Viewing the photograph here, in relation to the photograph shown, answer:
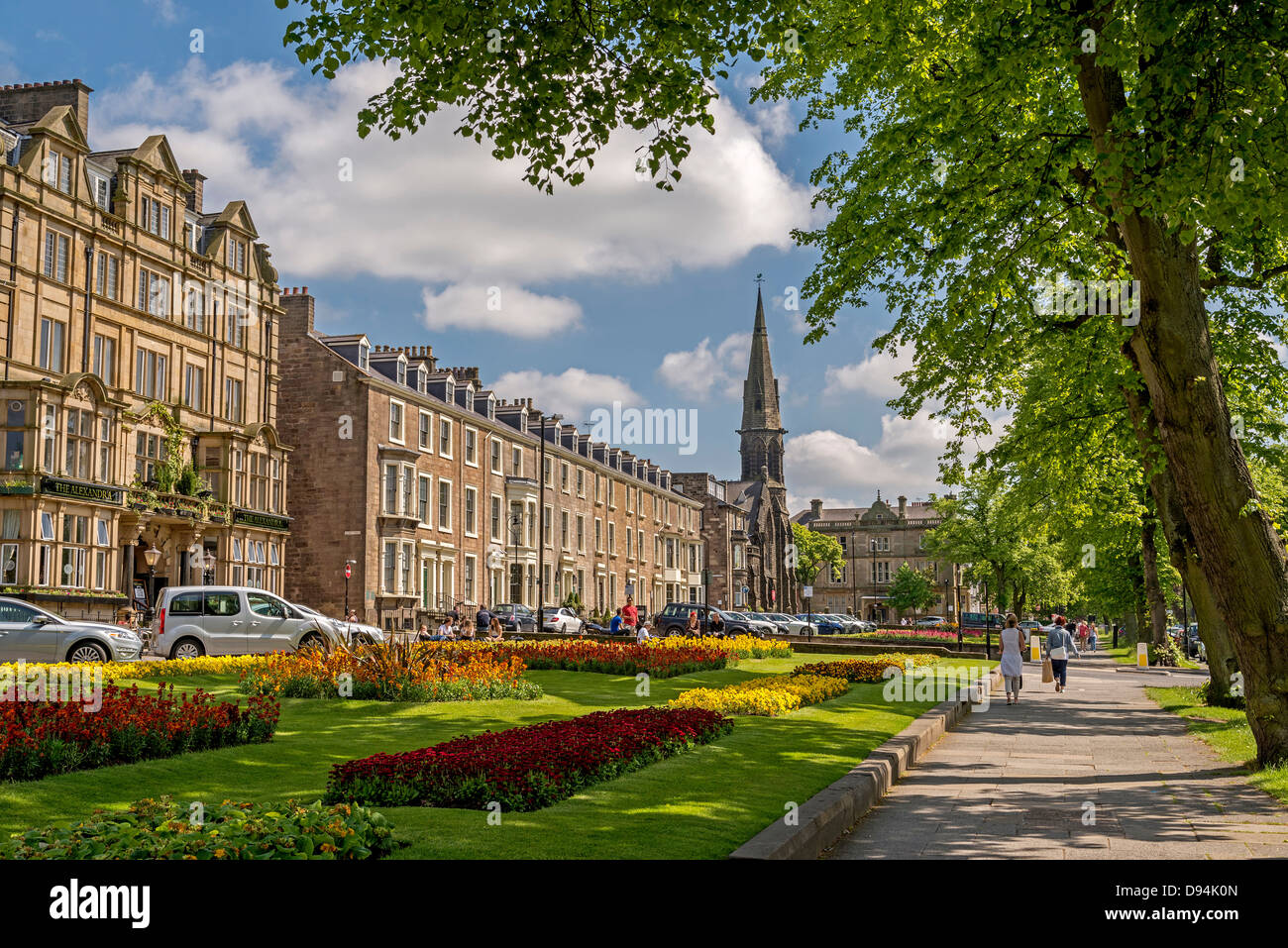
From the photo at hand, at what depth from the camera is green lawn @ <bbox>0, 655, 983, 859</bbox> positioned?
22.7 feet

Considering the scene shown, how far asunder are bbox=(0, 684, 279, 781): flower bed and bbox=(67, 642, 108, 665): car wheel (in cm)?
959

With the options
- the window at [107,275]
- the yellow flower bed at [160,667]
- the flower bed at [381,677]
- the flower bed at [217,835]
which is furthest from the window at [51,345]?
the flower bed at [217,835]

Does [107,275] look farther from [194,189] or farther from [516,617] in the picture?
[516,617]

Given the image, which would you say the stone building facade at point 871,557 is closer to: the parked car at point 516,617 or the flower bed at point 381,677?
the parked car at point 516,617

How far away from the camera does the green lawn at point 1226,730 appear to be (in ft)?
36.7

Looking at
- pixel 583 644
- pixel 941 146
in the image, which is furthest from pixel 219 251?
pixel 941 146

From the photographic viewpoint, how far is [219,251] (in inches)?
1716

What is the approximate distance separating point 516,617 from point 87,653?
28.3 meters

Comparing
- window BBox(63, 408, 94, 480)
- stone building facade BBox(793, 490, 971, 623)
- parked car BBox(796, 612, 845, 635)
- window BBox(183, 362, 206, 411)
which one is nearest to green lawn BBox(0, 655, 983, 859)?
window BBox(63, 408, 94, 480)

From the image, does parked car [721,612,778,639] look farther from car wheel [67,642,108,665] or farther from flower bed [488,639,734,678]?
car wheel [67,642,108,665]

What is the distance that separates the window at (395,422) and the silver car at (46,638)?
26.4 m

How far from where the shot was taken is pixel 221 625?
2386 cm
